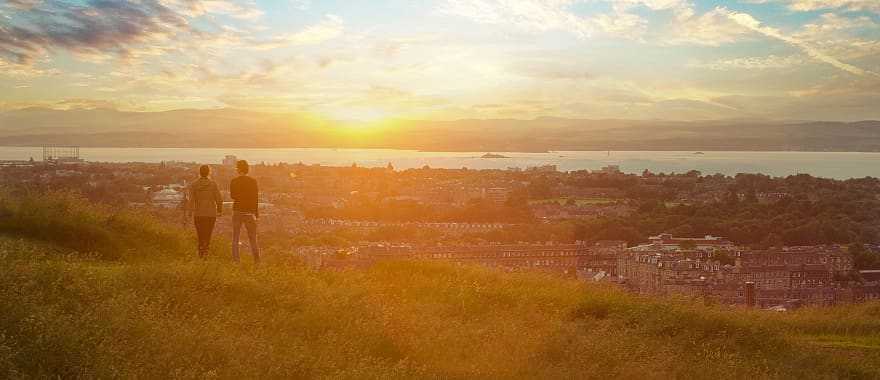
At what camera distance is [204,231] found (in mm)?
11172

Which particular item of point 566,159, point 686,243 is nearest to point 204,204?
point 686,243

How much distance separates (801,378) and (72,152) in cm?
2962

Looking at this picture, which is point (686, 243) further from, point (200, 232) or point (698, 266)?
point (200, 232)

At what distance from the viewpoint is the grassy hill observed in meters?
5.89

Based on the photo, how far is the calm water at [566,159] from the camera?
1244 inches

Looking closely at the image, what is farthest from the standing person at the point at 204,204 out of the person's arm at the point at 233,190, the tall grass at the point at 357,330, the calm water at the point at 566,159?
the calm water at the point at 566,159

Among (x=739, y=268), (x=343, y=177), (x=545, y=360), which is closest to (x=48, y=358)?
(x=545, y=360)

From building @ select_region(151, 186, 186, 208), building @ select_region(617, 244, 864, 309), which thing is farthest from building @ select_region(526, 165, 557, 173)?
building @ select_region(151, 186, 186, 208)

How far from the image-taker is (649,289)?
15453 millimetres

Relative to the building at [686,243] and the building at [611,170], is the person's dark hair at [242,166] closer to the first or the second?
the building at [686,243]

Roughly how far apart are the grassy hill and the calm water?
16.1 m

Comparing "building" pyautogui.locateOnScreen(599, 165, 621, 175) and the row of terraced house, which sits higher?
"building" pyautogui.locateOnScreen(599, 165, 621, 175)

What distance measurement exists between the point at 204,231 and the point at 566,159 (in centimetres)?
3730

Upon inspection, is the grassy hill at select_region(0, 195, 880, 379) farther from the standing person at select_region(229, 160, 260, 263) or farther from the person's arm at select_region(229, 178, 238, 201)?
the person's arm at select_region(229, 178, 238, 201)
